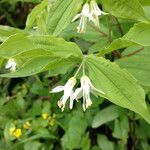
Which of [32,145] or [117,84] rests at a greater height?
[117,84]

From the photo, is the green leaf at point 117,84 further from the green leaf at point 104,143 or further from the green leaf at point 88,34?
the green leaf at point 104,143

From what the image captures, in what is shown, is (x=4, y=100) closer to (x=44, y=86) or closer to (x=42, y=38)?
(x=44, y=86)

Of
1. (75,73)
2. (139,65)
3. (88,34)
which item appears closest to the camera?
(139,65)

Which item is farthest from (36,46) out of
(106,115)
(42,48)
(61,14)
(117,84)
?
(106,115)

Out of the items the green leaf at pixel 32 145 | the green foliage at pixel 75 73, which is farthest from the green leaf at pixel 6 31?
the green leaf at pixel 32 145

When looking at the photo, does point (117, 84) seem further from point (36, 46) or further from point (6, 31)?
point (6, 31)

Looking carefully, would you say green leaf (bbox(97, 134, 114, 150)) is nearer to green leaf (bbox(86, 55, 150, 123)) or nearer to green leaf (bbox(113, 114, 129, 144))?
green leaf (bbox(113, 114, 129, 144))
